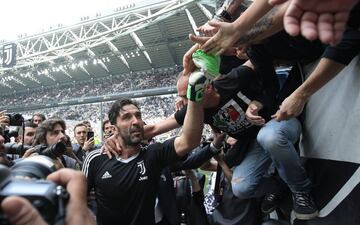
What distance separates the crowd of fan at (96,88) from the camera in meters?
25.4

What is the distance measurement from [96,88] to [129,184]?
25750mm

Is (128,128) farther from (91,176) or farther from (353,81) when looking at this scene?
(353,81)

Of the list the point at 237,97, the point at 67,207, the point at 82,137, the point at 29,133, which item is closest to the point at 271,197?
the point at 237,97

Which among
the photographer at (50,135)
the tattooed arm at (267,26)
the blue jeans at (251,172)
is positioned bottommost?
the blue jeans at (251,172)

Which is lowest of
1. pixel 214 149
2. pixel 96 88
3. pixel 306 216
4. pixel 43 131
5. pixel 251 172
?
pixel 306 216

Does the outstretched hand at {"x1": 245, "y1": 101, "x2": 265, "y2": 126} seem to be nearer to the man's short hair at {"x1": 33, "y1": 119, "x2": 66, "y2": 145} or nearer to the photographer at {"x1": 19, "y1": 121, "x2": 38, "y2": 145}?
the man's short hair at {"x1": 33, "y1": 119, "x2": 66, "y2": 145}

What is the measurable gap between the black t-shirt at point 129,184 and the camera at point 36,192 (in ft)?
5.89

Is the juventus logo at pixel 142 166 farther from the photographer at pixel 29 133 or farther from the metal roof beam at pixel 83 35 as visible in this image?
the metal roof beam at pixel 83 35

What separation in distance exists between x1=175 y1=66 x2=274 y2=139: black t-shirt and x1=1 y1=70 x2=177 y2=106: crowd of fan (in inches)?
839

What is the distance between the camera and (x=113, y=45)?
2397cm

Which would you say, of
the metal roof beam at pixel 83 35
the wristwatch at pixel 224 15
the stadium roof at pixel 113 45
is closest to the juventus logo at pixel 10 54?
the stadium roof at pixel 113 45

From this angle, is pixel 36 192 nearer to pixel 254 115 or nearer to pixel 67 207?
pixel 67 207

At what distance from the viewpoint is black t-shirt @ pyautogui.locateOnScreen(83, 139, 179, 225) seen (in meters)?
2.70

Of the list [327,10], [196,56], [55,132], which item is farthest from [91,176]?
[327,10]
